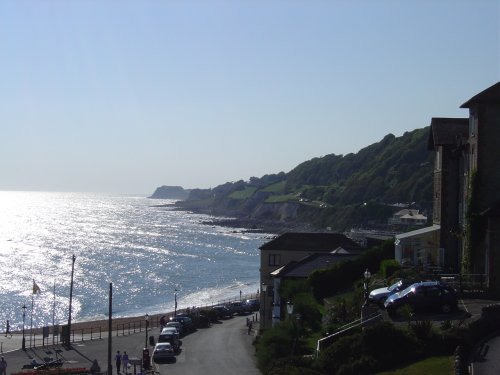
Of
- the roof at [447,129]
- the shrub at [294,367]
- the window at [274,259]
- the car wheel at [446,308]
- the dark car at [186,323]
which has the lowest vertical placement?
the dark car at [186,323]

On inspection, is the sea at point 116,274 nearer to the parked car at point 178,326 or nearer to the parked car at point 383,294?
the parked car at point 178,326

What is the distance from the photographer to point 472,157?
109ft

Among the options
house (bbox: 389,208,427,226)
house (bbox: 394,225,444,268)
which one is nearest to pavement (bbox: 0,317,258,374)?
house (bbox: 394,225,444,268)

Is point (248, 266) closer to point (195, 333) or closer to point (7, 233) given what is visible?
point (195, 333)

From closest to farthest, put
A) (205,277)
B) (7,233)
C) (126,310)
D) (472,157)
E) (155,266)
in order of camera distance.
→ 1. (472,157)
2. (126,310)
3. (205,277)
4. (155,266)
5. (7,233)

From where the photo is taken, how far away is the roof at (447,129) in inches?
1518

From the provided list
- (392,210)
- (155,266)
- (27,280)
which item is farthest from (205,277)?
(392,210)

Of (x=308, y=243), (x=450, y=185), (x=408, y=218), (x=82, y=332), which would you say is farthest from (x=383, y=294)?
(x=408, y=218)

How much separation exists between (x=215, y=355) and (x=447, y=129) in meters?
16.3

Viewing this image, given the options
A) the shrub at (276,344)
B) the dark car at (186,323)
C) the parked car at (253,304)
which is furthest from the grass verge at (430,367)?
the parked car at (253,304)

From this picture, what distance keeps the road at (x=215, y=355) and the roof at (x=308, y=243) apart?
6.67 metres

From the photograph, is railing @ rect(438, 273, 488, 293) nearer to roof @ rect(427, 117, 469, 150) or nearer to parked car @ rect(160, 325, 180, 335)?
roof @ rect(427, 117, 469, 150)

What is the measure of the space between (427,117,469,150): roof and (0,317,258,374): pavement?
18.0m

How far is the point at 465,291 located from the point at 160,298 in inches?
2462
